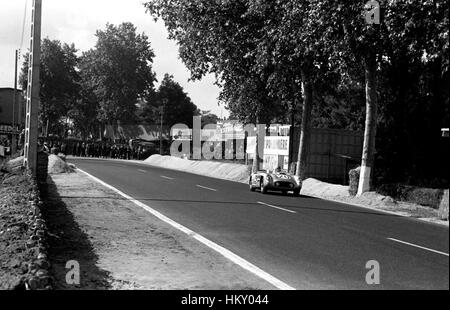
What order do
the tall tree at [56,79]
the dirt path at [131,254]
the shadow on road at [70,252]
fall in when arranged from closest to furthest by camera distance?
the shadow on road at [70,252]
the dirt path at [131,254]
the tall tree at [56,79]

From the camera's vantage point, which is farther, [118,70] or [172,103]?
[172,103]

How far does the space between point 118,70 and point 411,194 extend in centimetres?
7020

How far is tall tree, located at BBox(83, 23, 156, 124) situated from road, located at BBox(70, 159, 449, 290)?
67.5 m

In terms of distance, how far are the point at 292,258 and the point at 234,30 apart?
75.6 ft

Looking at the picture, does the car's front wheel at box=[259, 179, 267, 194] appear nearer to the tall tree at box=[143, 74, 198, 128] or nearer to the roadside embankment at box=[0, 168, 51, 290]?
the roadside embankment at box=[0, 168, 51, 290]

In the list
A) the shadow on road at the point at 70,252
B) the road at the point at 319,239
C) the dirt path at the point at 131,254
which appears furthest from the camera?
the road at the point at 319,239

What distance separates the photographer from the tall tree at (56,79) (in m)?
88.8

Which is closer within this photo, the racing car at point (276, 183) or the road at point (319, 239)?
the road at point (319, 239)

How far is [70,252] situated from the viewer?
349 inches

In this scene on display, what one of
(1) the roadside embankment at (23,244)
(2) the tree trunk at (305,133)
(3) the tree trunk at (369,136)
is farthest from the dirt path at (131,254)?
(2) the tree trunk at (305,133)

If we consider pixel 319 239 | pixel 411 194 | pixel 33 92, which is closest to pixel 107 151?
→ pixel 33 92

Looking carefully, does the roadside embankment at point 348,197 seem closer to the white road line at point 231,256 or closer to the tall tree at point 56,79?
the white road line at point 231,256

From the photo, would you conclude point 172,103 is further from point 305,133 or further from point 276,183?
point 276,183
